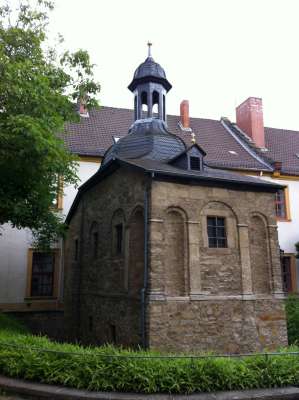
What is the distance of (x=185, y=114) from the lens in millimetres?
24078

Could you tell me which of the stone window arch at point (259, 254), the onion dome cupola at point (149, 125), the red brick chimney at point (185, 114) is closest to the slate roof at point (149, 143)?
the onion dome cupola at point (149, 125)

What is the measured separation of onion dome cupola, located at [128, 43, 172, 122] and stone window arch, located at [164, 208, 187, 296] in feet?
17.9

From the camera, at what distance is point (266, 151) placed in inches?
922

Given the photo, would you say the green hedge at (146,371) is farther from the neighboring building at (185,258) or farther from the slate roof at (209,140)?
the slate roof at (209,140)

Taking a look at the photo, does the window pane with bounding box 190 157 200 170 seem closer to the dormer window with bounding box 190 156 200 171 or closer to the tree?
the dormer window with bounding box 190 156 200 171

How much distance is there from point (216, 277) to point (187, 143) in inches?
503

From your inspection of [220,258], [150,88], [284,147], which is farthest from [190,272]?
[284,147]

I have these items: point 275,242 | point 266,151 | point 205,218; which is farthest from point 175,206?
point 266,151

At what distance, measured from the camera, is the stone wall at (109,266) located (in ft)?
35.2

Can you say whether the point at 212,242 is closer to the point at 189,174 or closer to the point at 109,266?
the point at 189,174

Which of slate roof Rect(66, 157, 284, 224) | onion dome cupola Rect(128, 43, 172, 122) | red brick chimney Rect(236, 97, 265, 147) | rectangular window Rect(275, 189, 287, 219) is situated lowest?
slate roof Rect(66, 157, 284, 224)

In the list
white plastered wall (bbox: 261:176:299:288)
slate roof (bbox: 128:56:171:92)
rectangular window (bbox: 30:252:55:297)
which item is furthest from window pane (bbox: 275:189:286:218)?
rectangular window (bbox: 30:252:55:297)

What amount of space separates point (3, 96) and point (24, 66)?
1.00 m

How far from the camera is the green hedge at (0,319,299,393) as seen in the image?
6637mm
